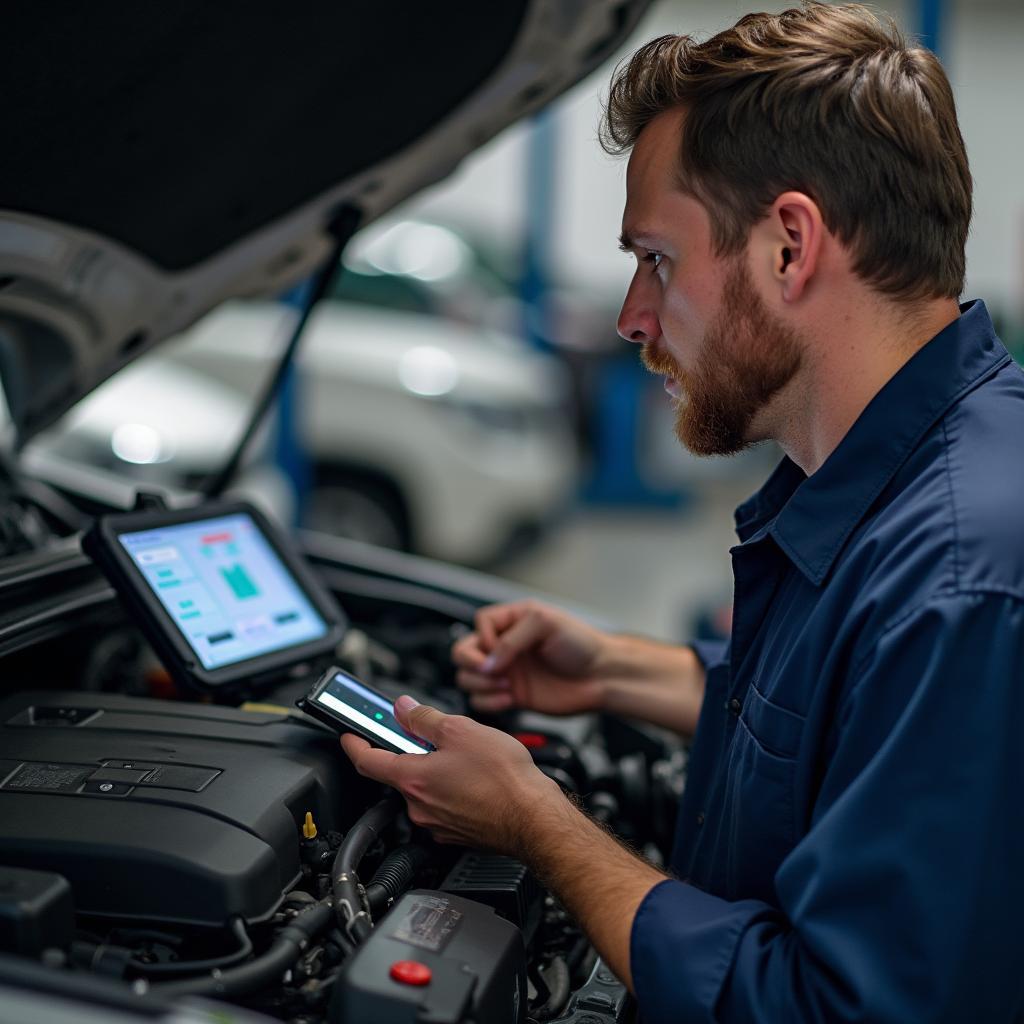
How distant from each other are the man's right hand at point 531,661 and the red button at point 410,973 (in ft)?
2.44

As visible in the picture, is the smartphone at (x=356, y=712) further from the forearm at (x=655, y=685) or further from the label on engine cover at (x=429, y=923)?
the forearm at (x=655, y=685)

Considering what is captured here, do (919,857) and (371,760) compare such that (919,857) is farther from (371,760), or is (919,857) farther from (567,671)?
(567,671)

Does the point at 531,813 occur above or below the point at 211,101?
below

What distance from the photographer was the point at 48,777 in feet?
4.05

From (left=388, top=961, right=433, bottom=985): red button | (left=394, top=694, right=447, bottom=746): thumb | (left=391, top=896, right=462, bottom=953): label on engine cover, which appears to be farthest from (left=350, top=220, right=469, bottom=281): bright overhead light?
(left=388, top=961, right=433, bottom=985): red button

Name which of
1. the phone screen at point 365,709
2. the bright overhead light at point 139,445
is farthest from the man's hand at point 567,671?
the bright overhead light at point 139,445

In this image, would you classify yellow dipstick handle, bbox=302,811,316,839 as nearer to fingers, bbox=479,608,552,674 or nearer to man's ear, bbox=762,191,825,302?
fingers, bbox=479,608,552,674

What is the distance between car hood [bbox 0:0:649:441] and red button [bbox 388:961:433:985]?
39.0 inches

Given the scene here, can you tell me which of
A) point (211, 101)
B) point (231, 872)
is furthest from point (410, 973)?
point (211, 101)

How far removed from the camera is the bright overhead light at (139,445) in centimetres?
387

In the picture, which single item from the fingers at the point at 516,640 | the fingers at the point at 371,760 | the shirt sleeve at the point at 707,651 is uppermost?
the fingers at the point at 371,760

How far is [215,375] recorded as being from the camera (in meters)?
5.12

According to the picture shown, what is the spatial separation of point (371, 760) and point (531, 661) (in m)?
0.56

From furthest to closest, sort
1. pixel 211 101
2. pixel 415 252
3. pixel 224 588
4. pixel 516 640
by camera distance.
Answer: pixel 415 252, pixel 516 640, pixel 224 588, pixel 211 101
